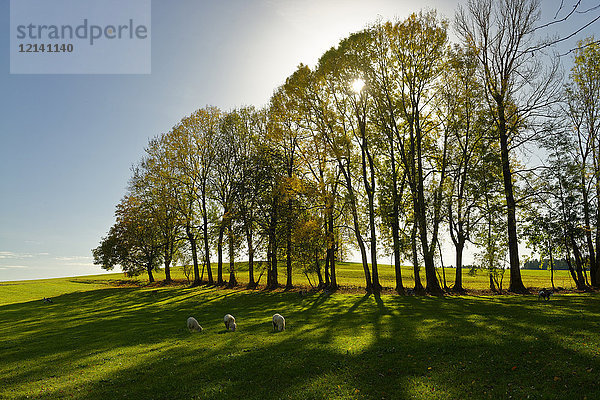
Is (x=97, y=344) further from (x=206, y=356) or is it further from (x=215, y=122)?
(x=215, y=122)

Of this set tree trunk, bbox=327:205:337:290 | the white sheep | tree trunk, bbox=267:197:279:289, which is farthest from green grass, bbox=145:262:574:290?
the white sheep

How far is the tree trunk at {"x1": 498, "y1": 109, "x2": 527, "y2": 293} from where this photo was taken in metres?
29.7

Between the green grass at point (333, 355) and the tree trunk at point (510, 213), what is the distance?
20.9 feet

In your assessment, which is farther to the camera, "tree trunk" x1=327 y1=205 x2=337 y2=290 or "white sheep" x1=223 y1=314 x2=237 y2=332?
"tree trunk" x1=327 y1=205 x2=337 y2=290

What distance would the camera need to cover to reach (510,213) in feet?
97.8

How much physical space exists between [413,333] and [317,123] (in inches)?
961

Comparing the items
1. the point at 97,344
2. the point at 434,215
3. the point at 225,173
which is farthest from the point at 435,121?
the point at 97,344

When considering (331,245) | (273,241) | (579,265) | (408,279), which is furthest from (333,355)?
(408,279)

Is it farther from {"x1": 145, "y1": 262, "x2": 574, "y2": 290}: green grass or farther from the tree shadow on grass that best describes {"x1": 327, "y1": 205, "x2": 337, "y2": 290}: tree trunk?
the tree shadow on grass

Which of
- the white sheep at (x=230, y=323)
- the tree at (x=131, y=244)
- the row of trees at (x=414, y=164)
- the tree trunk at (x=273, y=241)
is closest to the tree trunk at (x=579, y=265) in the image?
the row of trees at (x=414, y=164)

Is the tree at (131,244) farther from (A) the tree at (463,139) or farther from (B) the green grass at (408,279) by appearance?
(A) the tree at (463,139)

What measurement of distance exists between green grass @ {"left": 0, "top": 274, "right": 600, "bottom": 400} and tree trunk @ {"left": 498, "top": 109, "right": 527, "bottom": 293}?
6364mm

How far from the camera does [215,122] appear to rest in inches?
2000

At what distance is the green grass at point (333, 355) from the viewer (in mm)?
10531
